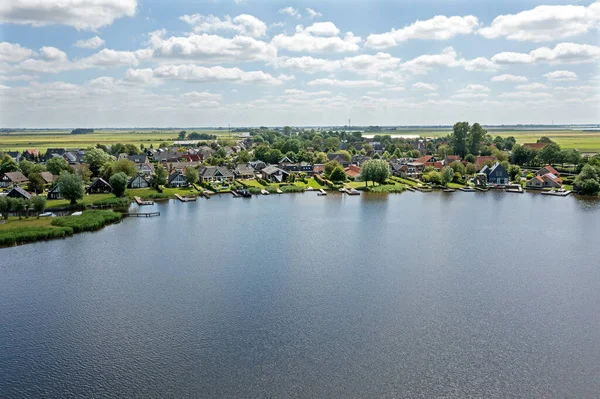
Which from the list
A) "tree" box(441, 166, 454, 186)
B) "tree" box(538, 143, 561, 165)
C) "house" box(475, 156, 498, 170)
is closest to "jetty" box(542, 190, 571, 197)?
"tree" box(441, 166, 454, 186)

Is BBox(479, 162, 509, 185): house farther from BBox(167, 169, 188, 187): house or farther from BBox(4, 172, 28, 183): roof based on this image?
BBox(4, 172, 28, 183): roof

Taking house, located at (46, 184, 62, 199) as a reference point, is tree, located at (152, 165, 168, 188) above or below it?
above

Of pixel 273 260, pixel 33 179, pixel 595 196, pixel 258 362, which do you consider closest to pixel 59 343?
pixel 258 362

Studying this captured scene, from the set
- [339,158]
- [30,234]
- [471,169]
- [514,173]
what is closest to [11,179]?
[30,234]

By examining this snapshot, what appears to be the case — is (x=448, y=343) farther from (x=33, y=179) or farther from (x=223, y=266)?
(x=33, y=179)

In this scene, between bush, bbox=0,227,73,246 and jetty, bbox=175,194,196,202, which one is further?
jetty, bbox=175,194,196,202

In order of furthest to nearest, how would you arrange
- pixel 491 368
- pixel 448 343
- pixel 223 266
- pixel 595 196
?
pixel 595 196
pixel 223 266
pixel 448 343
pixel 491 368

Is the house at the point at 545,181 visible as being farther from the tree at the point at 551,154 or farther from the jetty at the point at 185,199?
the jetty at the point at 185,199
